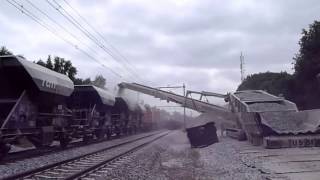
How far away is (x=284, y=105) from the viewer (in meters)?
22.0

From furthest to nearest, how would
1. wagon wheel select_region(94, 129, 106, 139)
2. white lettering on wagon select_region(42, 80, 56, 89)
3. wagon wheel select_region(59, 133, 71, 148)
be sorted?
wagon wheel select_region(94, 129, 106, 139), wagon wheel select_region(59, 133, 71, 148), white lettering on wagon select_region(42, 80, 56, 89)

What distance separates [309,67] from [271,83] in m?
21.8

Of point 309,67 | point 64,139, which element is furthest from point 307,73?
point 64,139

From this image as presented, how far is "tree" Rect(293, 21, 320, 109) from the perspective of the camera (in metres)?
38.8

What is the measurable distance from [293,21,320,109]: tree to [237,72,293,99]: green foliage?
9.47ft

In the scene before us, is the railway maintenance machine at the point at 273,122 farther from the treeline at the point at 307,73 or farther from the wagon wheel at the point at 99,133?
the treeline at the point at 307,73

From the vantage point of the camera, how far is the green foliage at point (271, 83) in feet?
153

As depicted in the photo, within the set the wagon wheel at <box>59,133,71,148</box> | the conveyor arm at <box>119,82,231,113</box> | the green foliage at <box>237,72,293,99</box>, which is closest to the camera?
the wagon wheel at <box>59,133,71,148</box>

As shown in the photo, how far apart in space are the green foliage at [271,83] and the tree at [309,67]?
2.89 m

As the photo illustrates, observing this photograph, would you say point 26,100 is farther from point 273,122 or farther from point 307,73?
point 307,73

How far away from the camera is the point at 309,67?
128ft

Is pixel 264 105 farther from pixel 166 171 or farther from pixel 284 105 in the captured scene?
pixel 166 171

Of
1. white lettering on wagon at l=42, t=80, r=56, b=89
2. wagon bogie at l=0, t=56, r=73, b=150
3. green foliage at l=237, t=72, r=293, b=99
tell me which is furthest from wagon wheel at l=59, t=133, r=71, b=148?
green foliage at l=237, t=72, r=293, b=99

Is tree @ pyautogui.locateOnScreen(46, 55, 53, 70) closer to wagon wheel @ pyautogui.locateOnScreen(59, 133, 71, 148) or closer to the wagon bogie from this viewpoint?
wagon wheel @ pyautogui.locateOnScreen(59, 133, 71, 148)
